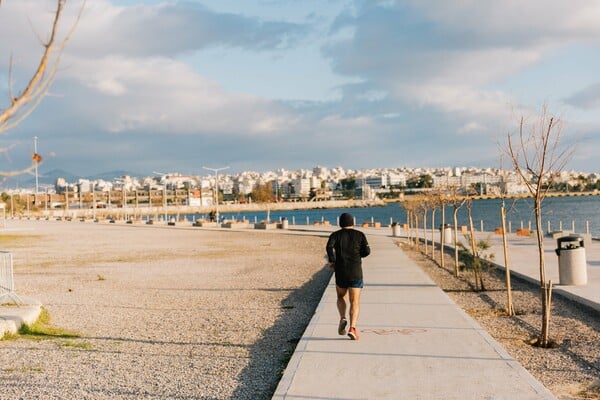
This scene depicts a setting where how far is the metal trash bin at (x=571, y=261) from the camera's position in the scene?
14000 millimetres

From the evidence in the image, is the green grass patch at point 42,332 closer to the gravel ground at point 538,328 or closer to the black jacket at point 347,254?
the black jacket at point 347,254

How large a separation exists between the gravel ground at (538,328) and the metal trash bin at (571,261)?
68cm

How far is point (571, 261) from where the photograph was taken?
14008 mm

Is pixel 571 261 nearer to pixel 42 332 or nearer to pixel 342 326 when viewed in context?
pixel 342 326

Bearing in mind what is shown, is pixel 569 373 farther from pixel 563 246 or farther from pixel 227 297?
pixel 227 297

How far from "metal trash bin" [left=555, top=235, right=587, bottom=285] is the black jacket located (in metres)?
6.95

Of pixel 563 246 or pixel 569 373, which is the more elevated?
pixel 563 246

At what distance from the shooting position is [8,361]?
333 inches

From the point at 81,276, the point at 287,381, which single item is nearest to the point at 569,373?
the point at 287,381

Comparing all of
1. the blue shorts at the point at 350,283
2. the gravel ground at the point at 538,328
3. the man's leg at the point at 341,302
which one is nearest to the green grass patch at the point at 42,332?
the man's leg at the point at 341,302

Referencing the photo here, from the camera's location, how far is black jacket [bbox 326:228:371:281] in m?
8.56

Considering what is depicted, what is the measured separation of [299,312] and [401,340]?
4.17 metres

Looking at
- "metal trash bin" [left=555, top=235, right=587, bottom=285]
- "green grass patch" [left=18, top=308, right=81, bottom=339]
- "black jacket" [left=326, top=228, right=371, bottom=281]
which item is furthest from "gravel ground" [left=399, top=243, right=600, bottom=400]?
"green grass patch" [left=18, top=308, right=81, bottom=339]

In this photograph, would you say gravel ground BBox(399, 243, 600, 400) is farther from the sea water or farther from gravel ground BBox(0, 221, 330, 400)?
gravel ground BBox(0, 221, 330, 400)
